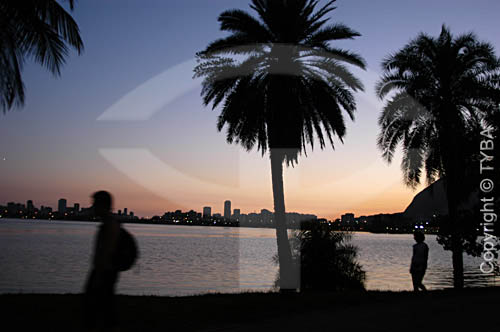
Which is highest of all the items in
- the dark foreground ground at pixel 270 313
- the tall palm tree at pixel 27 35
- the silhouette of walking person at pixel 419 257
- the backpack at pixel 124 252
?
the tall palm tree at pixel 27 35

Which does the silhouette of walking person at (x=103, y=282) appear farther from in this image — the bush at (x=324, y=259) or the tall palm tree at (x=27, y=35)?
the bush at (x=324, y=259)

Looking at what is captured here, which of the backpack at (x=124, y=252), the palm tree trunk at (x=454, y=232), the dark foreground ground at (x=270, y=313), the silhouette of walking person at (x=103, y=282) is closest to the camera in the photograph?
the silhouette of walking person at (x=103, y=282)

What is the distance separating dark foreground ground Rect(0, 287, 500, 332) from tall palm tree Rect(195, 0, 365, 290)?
5678 mm

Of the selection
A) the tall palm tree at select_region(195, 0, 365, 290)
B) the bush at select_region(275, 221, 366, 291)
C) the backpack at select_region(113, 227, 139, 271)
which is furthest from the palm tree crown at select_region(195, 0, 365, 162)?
the backpack at select_region(113, 227, 139, 271)

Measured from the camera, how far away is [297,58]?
1703 cm

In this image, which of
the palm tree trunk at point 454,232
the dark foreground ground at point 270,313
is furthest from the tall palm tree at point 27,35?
the palm tree trunk at point 454,232

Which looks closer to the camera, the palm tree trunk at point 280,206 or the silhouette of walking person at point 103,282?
the silhouette of walking person at point 103,282

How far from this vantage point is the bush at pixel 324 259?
1947 cm

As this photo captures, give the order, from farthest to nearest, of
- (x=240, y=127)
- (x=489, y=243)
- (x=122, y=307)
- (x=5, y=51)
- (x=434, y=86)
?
(x=434, y=86)
(x=489, y=243)
(x=240, y=127)
(x=5, y=51)
(x=122, y=307)

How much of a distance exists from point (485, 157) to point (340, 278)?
7.60 m

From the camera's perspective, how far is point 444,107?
20.1 meters

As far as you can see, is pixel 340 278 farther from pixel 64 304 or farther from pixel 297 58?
pixel 64 304

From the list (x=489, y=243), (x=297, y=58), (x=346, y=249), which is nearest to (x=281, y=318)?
(x=297, y=58)

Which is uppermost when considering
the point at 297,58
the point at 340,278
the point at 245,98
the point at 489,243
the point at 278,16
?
the point at 278,16
